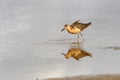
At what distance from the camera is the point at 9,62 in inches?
583

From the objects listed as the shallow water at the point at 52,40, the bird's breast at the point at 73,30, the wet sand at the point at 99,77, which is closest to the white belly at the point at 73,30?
the bird's breast at the point at 73,30

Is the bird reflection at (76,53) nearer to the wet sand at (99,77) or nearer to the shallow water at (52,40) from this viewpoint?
the shallow water at (52,40)

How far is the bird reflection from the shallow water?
140 millimetres

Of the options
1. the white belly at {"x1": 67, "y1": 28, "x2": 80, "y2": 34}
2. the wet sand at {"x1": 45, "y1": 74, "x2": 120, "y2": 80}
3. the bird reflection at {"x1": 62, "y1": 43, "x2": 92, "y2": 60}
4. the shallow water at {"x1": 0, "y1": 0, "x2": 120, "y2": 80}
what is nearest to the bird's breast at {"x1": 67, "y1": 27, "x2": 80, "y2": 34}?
the white belly at {"x1": 67, "y1": 28, "x2": 80, "y2": 34}

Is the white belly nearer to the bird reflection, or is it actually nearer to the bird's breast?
the bird's breast

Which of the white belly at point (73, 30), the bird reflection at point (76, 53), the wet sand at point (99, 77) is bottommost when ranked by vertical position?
the wet sand at point (99, 77)

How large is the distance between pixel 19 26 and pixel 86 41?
402 cm

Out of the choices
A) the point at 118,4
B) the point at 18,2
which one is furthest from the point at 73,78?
the point at 18,2

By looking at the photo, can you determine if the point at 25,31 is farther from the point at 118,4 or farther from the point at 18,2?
the point at 18,2

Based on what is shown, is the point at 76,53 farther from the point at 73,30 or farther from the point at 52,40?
the point at 52,40

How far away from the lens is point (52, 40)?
17594 mm

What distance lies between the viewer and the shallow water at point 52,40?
543 inches

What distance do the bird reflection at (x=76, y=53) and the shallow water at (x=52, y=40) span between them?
140mm

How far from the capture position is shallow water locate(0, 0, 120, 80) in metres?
13.8
